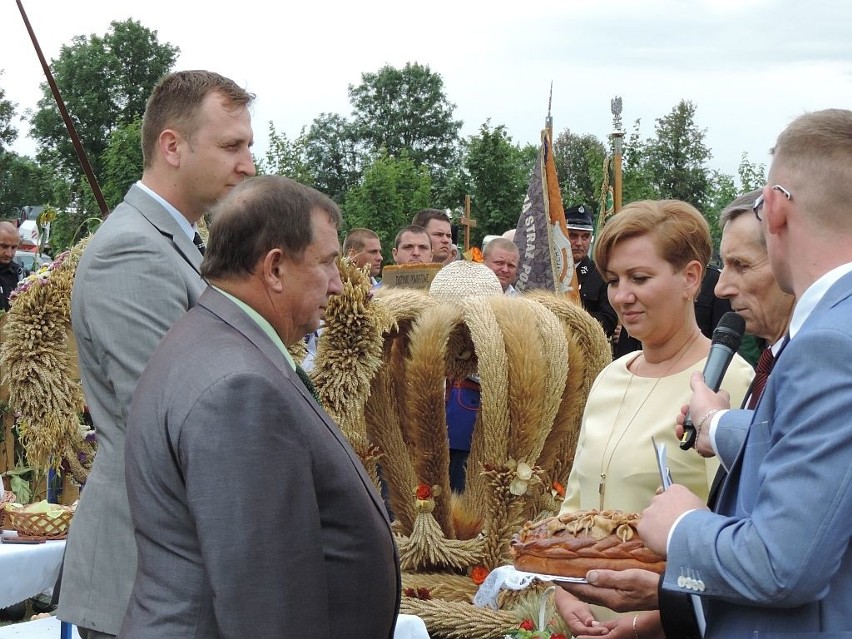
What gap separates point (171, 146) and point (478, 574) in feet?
10.5

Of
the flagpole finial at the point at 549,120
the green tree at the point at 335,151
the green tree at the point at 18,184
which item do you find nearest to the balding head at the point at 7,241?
the flagpole finial at the point at 549,120

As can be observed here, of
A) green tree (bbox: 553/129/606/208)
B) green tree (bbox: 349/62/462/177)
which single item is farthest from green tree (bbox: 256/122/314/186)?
green tree (bbox: 349/62/462/177)

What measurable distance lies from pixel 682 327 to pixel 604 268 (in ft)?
1.00

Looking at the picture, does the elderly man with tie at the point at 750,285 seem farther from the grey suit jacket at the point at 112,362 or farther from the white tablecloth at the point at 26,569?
the white tablecloth at the point at 26,569

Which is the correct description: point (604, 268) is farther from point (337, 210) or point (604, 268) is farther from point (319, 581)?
point (319, 581)

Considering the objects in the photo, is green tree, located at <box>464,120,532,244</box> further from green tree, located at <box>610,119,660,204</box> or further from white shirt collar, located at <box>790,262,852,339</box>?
white shirt collar, located at <box>790,262,852,339</box>

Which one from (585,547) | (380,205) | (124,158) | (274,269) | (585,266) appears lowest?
(380,205)

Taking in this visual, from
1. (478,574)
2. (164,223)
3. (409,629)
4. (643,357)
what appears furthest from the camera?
(478,574)

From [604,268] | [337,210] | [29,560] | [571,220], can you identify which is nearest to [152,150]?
[337,210]

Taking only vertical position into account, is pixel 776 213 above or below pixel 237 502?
above

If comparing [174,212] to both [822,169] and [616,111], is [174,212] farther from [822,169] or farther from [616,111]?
[616,111]

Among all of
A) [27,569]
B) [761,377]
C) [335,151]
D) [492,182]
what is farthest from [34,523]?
[335,151]

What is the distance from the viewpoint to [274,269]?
6.97 feet

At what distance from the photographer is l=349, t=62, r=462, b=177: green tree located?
59.8m
